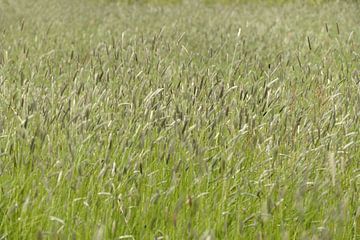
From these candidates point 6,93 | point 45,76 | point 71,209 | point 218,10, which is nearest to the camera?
point 71,209

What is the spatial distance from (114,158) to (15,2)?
8.24 metres

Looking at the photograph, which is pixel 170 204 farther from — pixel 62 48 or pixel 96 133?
pixel 62 48

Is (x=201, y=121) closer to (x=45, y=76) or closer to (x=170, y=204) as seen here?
(x=170, y=204)

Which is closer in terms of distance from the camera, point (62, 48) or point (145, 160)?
point (145, 160)

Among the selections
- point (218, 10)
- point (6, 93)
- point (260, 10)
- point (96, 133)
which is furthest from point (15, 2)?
point (96, 133)

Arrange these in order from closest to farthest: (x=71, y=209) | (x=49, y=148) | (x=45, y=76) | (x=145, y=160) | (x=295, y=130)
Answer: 1. (x=71, y=209)
2. (x=49, y=148)
3. (x=145, y=160)
4. (x=295, y=130)
5. (x=45, y=76)

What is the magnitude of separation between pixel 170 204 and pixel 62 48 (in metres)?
3.16

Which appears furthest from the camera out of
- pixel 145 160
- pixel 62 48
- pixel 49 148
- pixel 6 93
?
pixel 62 48

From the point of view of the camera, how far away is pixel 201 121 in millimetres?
2383

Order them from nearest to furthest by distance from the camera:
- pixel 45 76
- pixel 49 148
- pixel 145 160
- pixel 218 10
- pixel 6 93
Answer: pixel 49 148 < pixel 145 160 < pixel 6 93 < pixel 45 76 < pixel 218 10

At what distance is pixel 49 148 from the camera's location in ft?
6.19

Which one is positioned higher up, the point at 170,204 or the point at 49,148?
the point at 49,148

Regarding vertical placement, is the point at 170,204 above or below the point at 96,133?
below

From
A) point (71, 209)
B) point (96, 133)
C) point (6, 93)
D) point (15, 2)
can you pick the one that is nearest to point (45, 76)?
point (6, 93)
